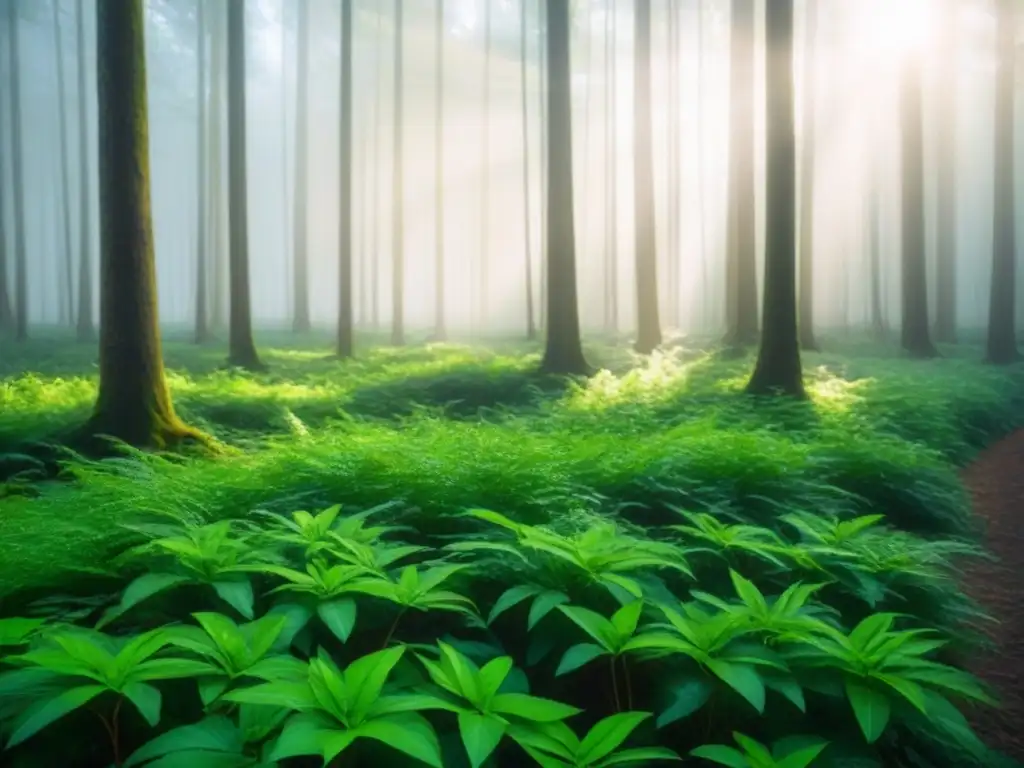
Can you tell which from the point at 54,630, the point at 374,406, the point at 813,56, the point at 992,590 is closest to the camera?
the point at 54,630

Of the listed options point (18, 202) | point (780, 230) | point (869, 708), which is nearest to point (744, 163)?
point (780, 230)

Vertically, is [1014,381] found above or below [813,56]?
below

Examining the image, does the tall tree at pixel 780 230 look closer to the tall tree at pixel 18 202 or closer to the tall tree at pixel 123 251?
the tall tree at pixel 123 251

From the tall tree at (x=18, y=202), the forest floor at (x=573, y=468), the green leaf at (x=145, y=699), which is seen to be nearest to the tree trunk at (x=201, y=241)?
the tall tree at (x=18, y=202)

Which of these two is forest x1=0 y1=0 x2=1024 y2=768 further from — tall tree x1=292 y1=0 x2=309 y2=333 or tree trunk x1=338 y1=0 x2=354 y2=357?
tall tree x1=292 y1=0 x2=309 y2=333

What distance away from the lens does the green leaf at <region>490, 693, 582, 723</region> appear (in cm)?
243

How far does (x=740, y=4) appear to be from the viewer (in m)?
19.0

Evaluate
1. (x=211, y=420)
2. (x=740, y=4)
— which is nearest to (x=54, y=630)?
(x=211, y=420)

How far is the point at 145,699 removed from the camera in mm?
2398

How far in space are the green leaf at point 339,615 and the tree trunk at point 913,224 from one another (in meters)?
20.3

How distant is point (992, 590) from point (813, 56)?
77.3 feet

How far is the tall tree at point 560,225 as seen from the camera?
15016 mm

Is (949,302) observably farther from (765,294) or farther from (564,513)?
(564,513)

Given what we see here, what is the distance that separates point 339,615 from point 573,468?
10.5 ft
